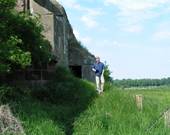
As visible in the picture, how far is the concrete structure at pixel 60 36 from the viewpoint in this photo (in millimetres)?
35844

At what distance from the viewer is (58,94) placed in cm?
2947

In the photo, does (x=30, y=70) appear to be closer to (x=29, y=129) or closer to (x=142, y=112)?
(x=142, y=112)

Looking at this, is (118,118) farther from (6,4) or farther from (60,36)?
(60,36)

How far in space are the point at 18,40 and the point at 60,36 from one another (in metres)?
13.9

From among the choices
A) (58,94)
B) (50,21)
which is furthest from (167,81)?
(58,94)

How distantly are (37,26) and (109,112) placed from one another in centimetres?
535

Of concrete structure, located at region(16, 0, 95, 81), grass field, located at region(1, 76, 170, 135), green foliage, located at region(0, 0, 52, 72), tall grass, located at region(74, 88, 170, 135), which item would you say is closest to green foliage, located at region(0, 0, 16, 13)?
green foliage, located at region(0, 0, 52, 72)

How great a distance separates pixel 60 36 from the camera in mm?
38906

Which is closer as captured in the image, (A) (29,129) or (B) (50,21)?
(A) (29,129)

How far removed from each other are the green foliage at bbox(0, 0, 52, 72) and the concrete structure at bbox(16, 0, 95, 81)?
196 centimetres

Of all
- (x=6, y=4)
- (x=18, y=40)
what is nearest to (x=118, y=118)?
(x=18, y=40)

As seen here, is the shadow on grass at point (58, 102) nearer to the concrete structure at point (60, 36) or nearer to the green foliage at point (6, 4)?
the concrete structure at point (60, 36)

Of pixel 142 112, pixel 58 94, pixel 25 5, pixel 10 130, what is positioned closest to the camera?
pixel 10 130

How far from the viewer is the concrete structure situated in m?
35.8
